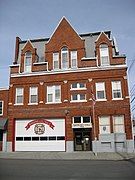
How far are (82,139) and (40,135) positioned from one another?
4930 millimetres

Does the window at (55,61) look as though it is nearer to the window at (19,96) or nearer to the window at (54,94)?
the window at (54,94)

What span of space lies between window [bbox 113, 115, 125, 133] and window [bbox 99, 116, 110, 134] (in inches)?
26.1

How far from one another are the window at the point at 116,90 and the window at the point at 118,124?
234 cm

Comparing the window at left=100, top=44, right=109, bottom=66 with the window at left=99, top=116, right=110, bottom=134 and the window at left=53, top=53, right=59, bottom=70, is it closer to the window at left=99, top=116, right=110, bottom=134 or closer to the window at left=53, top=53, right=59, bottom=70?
the window at left=53, top=53, right=59, bottom=70

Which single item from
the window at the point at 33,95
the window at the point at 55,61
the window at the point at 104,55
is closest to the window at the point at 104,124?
the window at the point at 104,55

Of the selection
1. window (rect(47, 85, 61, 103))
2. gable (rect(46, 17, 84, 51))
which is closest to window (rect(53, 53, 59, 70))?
gable (rect(46, 17, 84, 51))

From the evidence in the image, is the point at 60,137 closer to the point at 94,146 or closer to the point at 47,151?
the point at 47,151

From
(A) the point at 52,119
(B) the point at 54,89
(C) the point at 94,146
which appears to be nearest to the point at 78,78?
(B) the point at 54,89

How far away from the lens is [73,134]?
28.6 meters

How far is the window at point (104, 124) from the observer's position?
27969 mm

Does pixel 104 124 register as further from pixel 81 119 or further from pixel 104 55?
pixel 104 55

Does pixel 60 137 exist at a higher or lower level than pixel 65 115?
lower

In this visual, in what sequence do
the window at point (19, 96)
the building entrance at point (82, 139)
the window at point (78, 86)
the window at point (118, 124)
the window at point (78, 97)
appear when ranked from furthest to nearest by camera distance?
the window at point (19, 96) < the window at point (78, 86) < the window at point (78, 97) < the building entrance at point (82, 139) < the window at point (118, 124)

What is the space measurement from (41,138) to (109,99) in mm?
8983
